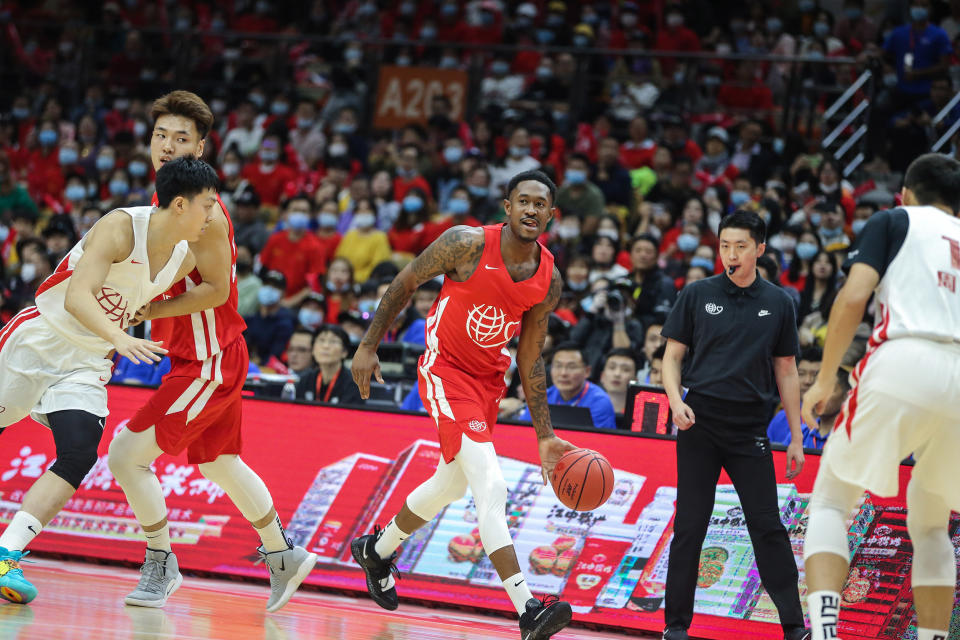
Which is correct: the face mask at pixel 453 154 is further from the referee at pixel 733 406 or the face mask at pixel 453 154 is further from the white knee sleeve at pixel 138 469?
the white knee sleeve at pixel 138 469

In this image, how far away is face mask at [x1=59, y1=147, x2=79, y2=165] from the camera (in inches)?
673

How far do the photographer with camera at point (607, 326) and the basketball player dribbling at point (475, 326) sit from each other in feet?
14.0

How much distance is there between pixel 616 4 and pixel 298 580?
47.0 feet

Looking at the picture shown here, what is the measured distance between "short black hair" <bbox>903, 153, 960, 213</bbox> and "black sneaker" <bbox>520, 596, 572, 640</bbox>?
2.42m

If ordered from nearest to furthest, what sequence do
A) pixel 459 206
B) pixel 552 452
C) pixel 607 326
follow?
pixel 552 452 → pixel 607 326 → pixel 459 206

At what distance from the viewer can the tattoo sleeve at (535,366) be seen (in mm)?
6270

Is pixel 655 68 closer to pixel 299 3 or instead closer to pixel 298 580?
pixel 299 3

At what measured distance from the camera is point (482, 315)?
608 cm

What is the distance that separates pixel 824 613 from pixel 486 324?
7.62 feet

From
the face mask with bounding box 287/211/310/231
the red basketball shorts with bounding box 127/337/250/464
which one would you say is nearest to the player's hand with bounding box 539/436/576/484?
the red basketball shorts with bounding box 127/337/250/464

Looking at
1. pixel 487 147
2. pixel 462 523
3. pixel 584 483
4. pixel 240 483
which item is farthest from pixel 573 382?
pixel 487 147

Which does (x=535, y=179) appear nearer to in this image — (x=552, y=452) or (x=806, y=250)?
(x=552, y=452)

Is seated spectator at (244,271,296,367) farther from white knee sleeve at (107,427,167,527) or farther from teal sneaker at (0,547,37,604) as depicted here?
teal sneaker at (0,547,37,604)

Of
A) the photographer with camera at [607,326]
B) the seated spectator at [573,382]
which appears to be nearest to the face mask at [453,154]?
the photographer with camera at [607,326]
